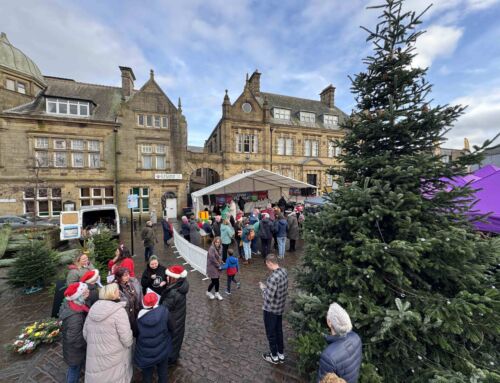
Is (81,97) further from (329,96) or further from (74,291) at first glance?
(329,96)

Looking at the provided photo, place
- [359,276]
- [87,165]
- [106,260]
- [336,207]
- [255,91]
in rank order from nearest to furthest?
[359,276]
[336,207]
[106,260]
[87,165]
[255,91]

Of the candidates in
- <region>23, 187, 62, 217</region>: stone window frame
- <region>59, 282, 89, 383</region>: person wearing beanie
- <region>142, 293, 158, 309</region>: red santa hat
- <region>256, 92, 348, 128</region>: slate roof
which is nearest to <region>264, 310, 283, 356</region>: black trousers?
<region>142, 293, 158, 309</region>: red santa hat

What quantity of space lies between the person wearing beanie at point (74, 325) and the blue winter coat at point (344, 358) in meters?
3.35

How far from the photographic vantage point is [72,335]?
3.18m

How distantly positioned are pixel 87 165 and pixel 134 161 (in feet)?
13.0

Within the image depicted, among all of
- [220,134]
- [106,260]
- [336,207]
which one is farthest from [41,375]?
[220,134]

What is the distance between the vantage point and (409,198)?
3.01m

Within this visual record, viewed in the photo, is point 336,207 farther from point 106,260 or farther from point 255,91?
point 255,91

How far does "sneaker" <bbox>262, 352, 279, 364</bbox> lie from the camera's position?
3902 mm

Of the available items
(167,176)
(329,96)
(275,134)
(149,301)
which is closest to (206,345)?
(149,301)

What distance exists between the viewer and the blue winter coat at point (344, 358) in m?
2.24

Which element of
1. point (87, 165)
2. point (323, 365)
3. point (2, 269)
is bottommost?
point (2, 269)

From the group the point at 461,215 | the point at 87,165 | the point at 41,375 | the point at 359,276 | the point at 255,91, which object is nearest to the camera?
the point at 359,276

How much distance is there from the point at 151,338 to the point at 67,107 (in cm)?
2466
